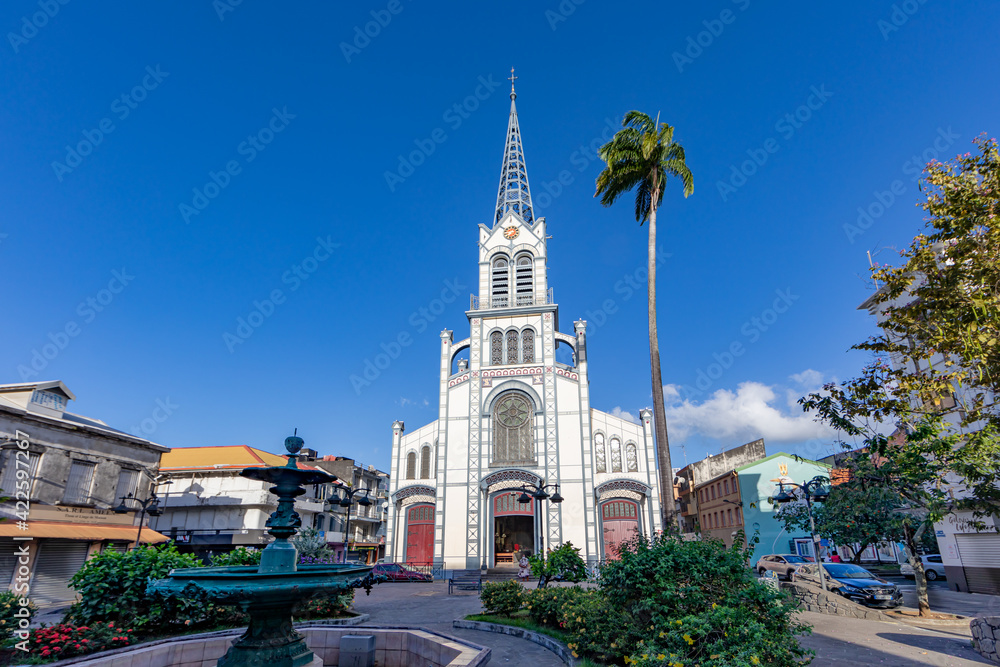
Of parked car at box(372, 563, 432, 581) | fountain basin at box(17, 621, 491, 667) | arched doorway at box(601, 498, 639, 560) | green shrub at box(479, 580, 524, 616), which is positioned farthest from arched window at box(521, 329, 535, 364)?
fountain basin at box(17, 621, 491, 667)

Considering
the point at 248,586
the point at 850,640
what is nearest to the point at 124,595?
the point at 248,586

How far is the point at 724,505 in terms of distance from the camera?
42.4 m

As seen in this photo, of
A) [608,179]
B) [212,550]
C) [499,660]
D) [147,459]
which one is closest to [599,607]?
[499,660]

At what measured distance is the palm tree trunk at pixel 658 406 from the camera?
14.1m

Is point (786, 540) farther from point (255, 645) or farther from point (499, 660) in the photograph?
point (255, 645)

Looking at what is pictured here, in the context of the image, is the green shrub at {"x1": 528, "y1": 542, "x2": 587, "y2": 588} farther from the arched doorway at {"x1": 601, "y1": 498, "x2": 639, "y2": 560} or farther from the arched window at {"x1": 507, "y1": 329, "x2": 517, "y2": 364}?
the arched window at {"x1": 507, "y1": 329, "x2": 517, "y2": 364}

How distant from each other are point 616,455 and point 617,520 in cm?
392

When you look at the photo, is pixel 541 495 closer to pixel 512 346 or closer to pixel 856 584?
pixel 856 584

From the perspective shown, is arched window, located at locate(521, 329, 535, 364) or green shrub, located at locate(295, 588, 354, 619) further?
arched window, located at locate(521, 329, 535, 364)

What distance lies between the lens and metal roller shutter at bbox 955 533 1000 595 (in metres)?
17.5

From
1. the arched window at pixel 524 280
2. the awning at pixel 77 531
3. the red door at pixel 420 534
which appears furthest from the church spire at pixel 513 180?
the awning at pixel 77 531

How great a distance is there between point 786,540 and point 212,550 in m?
38.0

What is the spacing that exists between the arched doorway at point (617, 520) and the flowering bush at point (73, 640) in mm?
26262

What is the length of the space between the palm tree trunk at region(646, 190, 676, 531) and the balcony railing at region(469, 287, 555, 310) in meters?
19.4
